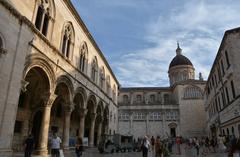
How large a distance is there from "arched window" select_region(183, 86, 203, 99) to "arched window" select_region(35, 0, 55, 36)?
34863 millimetres

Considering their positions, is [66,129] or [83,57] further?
[83,57]

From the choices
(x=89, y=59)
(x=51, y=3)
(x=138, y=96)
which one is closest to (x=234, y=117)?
(x=89, y=59)

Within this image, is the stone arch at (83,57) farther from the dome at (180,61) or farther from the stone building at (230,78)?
the dome at (180,61)

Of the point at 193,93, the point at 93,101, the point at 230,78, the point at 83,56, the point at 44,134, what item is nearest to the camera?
the point at 44,134

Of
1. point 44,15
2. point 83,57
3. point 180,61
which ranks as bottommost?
point 83,57

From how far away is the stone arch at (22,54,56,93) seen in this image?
10.3 m

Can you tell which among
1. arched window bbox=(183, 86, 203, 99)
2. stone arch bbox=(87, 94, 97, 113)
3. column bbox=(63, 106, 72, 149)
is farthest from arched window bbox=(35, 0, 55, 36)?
arched window bbox=(183, 86, 203, 99)

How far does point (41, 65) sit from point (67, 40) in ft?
14.0

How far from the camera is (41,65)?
11547 mm

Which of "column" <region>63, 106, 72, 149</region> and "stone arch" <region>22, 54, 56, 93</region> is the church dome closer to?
"column" <region>63, 106, 72, 149</region>

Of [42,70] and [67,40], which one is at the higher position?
[67,40]

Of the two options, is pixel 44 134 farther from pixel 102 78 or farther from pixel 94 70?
pixel 102 78

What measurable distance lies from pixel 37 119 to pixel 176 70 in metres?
40.0

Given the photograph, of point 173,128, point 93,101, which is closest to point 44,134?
point 93,101
